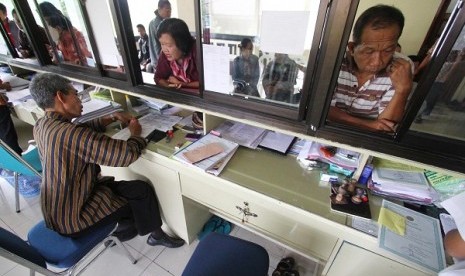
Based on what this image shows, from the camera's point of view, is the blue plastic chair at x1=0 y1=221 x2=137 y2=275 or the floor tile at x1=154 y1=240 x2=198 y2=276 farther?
the floor tile at x1=154 y1=240 x2=198 y2=276

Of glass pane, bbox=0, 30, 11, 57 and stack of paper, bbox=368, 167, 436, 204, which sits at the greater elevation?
glass pane, bbox=0, 30, 11, 57

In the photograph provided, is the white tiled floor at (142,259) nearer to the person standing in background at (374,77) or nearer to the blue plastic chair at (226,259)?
the blue plastic chair at (226,259)

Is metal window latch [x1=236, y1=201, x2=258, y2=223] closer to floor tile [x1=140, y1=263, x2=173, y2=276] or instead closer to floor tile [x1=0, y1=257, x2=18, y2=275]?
floor tile [x1=140, y1=263, x2=173, y2=276]

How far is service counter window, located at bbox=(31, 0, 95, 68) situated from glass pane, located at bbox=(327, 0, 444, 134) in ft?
4.83

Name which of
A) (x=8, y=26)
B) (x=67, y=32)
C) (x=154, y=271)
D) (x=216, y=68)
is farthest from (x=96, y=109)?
(x=8, y=26)

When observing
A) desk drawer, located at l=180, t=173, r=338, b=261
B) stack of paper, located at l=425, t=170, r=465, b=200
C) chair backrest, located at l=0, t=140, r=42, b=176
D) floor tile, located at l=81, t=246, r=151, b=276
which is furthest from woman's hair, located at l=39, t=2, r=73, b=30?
stack of paper, located at l=425, t=170, r=465, b=200

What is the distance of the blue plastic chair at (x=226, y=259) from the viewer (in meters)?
0.84

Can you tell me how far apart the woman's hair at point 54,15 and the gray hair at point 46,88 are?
611 millimetres

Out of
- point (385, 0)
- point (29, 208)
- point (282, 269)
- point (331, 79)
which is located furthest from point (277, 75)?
point (29, 208)

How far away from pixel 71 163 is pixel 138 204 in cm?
46

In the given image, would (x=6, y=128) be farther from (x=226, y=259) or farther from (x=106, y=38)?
(x=226, y=259)

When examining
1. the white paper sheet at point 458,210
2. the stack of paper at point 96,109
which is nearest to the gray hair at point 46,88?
the stack of paper at point 96,109

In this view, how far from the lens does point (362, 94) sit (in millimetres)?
874

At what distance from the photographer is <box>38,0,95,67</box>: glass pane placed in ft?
4.48
